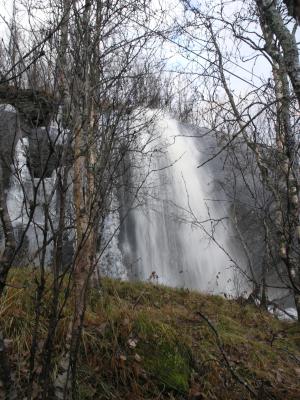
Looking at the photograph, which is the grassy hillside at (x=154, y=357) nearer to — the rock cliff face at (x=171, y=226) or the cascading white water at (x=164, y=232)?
the rock cliff face at (x=171, y=226)

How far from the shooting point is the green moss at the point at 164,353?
12.3ft

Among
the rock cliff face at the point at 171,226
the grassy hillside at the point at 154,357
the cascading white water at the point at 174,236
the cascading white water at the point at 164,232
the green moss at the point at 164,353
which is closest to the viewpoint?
the grassy hillside at the point at 154,357

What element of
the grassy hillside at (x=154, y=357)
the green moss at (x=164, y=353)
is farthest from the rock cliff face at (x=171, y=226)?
the green moss at (x=164, y=353)

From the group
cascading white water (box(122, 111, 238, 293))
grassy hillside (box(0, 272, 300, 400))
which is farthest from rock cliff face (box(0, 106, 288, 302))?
grassy hillside (box(0, 272, 300, 400))

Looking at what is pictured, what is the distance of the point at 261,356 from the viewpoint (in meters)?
4.70

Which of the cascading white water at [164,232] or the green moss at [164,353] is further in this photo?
the cascading white water at [164,232]

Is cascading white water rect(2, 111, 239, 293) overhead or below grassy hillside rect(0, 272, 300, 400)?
overhead

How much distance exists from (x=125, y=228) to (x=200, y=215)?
2.69 metres

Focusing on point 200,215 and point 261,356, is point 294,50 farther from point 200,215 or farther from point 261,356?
point 200,215

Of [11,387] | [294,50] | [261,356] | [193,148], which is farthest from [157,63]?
[193,148]

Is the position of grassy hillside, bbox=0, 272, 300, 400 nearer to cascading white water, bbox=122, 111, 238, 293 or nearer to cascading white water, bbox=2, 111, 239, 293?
cascading white water, bbox=2, 111, 239, 293

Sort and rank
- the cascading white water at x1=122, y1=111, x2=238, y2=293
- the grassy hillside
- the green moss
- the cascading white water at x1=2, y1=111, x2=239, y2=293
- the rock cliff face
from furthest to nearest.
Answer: the cascading white water at x1=122, y1=111, x2=238, y2=293 → the cascading white water at x1=2, y1=111, x2=239, y2=293 → the rock cliff face → the green moss → the grassy hillside

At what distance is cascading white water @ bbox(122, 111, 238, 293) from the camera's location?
1248cm

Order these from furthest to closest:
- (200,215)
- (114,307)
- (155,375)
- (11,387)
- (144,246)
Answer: (200,215), (144,246), (114,307), (155,375), (11,387)
